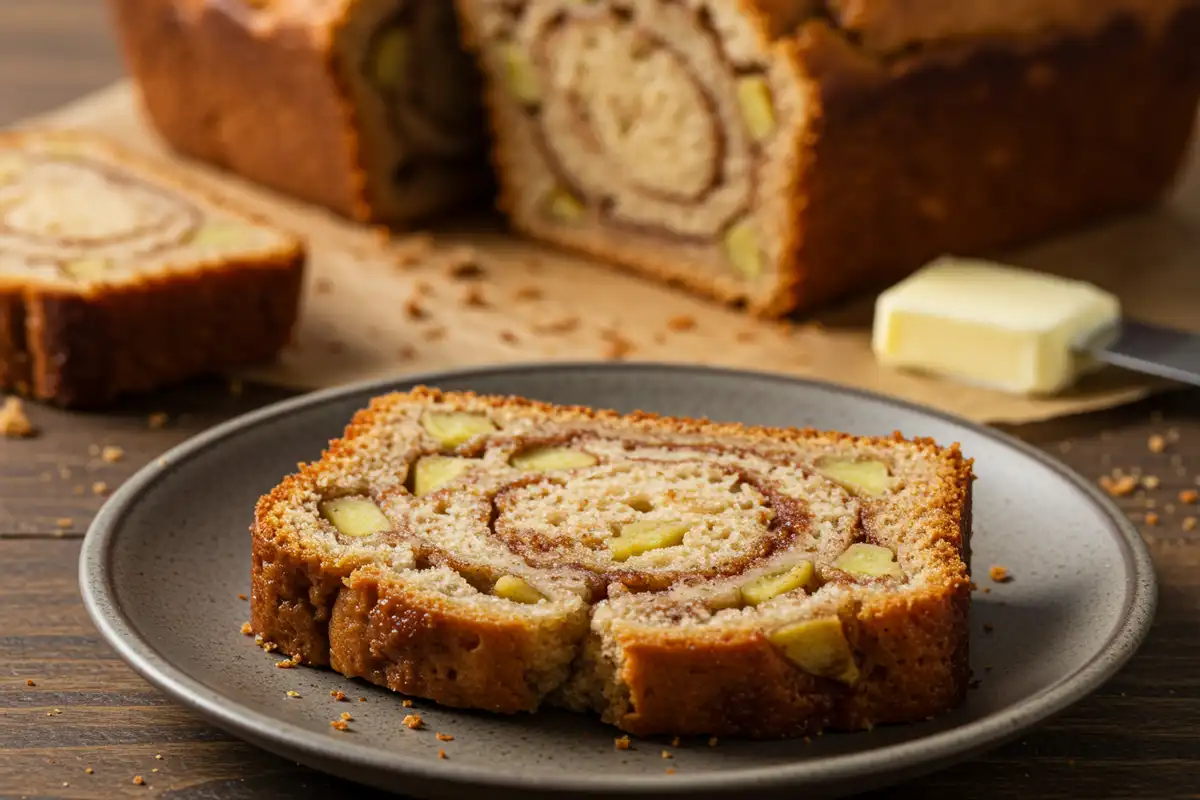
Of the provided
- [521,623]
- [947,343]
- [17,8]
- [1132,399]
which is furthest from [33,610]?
[17,8]

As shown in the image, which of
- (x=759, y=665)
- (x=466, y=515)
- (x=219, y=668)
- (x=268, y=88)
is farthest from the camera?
(x=268, y=88)

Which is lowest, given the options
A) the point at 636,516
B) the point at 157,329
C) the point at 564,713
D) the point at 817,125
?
the point at 157,329

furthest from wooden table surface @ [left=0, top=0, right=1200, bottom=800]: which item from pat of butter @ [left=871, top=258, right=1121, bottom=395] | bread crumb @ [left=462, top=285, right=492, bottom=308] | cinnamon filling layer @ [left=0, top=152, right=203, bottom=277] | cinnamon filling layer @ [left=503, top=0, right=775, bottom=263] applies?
cinnamon filling layer @ [left=503, top=0, right=775, bottom=263]

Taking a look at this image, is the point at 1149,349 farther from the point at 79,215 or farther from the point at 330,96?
the point at 79,215

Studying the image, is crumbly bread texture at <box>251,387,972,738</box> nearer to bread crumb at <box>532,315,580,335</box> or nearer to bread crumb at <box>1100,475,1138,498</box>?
bread crumb at <box>1100,475,1138,498</box>

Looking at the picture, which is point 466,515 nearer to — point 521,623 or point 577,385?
point 521,623

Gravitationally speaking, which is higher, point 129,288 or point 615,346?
point 129,288

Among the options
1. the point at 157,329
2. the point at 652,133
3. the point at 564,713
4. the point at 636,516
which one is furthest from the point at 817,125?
the point at 564,713
